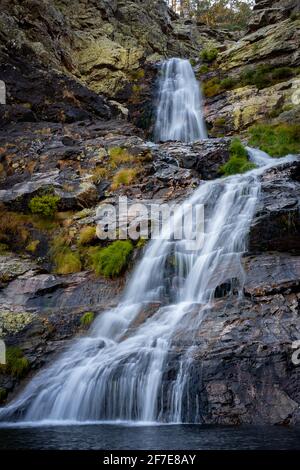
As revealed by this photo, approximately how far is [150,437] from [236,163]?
1212 cm

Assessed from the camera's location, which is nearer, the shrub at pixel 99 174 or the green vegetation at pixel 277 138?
the shrub at pixel 99 174

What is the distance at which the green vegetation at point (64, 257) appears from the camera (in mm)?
12789

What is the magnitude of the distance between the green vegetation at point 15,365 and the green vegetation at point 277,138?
530 inches

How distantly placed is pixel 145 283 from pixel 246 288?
A: 116 inches

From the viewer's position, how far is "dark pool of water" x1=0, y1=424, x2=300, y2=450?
231 inches

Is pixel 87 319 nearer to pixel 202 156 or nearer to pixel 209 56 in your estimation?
pixel 202 156

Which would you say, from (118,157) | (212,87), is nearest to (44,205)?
(118,157)

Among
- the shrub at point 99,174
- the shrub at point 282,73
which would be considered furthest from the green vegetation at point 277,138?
the shrub at point 99,174

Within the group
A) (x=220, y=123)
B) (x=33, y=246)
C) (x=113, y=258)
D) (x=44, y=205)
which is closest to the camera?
(x=113, y=258)

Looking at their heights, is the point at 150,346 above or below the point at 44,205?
below

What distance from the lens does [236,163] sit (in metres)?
16.6

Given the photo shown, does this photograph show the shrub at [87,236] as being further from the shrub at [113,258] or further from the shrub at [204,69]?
the shrub at [204,69]

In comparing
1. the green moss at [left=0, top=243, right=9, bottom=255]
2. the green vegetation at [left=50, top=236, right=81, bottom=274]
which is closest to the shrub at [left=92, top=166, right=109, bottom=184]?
the green vegetation at [left=50, top=236, right=81, bottom=274]

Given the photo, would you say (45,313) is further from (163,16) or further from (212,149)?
(163,16)
